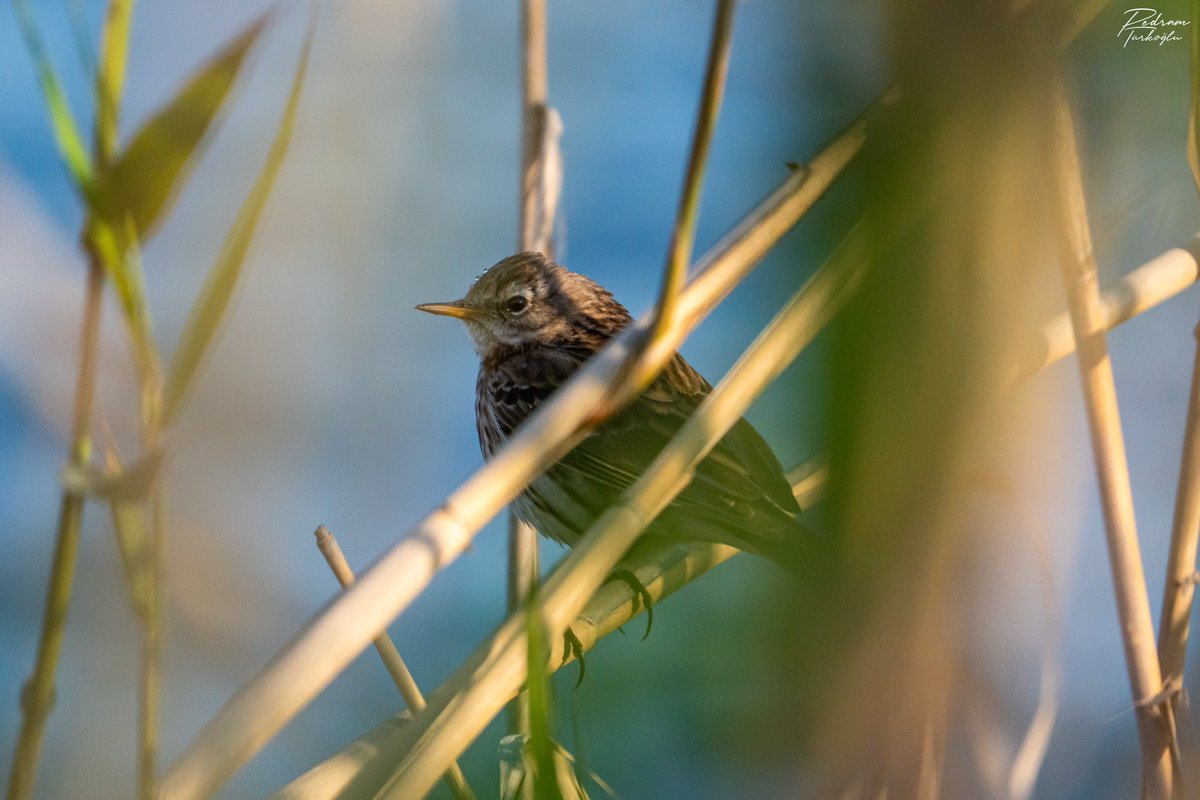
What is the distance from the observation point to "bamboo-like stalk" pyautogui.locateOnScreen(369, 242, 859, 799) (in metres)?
0.87

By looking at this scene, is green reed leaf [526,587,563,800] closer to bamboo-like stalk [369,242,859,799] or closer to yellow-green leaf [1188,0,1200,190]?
bamboo-like stalk [369,242,859,799]

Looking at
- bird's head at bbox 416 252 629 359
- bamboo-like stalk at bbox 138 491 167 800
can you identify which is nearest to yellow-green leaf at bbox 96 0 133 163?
bamboo-like stalk at bbox 138 491 167 800

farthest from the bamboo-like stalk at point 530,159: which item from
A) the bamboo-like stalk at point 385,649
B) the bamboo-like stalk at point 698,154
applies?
the bamboo-like stalk at point 698,154

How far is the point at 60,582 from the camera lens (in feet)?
2.24

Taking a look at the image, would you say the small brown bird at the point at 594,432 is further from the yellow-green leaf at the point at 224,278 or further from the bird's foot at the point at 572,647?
the yellow-green leaf at the point at 224,278

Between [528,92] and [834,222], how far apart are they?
931mm

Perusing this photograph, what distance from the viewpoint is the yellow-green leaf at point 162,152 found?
2.46 feet

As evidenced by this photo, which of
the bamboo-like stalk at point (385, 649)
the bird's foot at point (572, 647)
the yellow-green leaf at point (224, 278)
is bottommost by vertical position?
the bird's foot at point (572, 647)

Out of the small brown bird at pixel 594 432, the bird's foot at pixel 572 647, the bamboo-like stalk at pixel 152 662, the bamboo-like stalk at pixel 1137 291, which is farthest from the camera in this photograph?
the small brown bird at pixel 594 432

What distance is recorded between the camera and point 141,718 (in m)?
0.69

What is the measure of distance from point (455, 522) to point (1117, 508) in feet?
2.30

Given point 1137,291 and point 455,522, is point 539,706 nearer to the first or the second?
point 455,522

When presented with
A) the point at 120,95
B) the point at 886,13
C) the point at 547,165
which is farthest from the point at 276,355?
the point at 886,13

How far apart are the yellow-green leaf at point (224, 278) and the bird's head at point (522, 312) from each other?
5.70 feet
